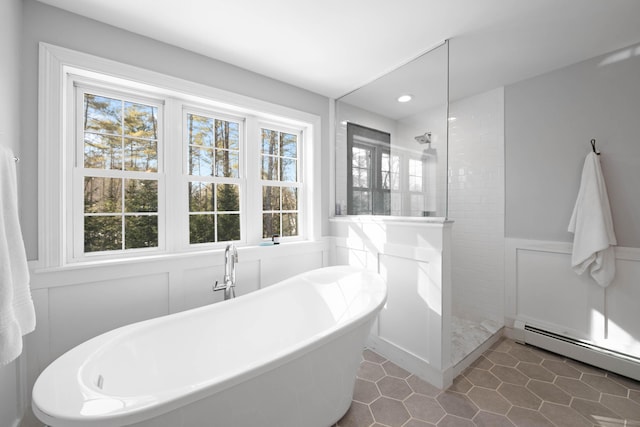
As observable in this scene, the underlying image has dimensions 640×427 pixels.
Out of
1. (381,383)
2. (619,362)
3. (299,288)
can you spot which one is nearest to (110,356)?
(299,288)

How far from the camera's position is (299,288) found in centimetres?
214

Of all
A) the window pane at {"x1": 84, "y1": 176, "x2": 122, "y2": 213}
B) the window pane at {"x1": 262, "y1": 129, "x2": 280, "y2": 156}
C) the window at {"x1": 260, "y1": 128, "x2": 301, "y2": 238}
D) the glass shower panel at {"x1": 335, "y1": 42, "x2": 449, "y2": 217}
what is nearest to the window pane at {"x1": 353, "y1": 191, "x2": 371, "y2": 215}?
the glass shower panel at {"x1": 335, "y1": 42, "x2": 449, "y2": 217}

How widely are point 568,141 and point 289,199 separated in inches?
104

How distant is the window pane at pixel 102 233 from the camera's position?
185 cm

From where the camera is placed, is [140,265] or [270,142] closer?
[140,265]

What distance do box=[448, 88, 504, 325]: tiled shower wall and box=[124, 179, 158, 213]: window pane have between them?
3.11 meters

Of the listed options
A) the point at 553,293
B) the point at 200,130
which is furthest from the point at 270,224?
the point at 553,293

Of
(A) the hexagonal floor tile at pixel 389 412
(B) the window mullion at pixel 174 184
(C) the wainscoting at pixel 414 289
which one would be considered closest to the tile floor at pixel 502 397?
(A) the hexagonal floor tile at pixel 389 412

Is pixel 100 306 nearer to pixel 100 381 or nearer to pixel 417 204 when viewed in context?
pixel 100 381

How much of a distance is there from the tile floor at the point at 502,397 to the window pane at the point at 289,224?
4.62 feet

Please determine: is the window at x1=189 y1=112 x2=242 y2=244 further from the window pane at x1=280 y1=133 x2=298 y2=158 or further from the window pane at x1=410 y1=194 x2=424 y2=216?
the window pane at x1=410 y1=194 x2=424 y2=216

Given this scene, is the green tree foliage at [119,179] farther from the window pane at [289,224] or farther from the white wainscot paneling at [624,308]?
the white wainscot paneling at [624,308]

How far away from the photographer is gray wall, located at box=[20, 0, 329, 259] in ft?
5.06

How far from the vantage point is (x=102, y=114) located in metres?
1.91
